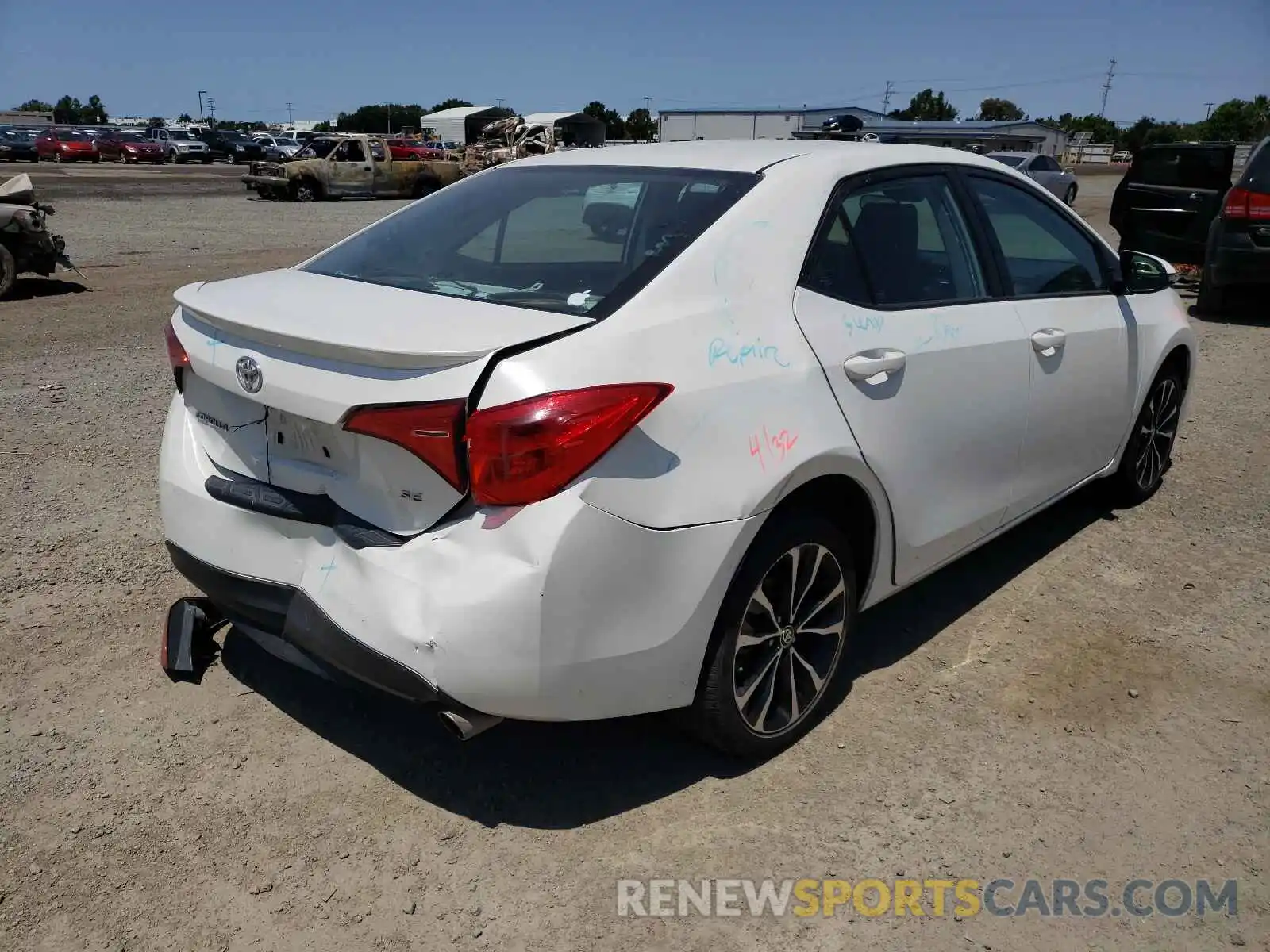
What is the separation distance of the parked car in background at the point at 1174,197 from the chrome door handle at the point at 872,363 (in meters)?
10.3

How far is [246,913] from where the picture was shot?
2416mm

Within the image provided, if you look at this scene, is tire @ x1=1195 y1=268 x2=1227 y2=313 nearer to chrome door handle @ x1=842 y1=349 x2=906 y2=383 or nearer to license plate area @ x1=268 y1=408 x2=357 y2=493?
chrome door handle @ x1=842 y1=349 x2=906 y2=383

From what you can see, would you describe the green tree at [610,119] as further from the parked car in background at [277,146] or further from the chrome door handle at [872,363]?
the chrome door handle at [872,363]

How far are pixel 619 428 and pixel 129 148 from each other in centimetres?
5433

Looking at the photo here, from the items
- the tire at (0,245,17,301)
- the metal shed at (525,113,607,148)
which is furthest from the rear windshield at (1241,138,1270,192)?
the metal shed at (525,113,607,148)

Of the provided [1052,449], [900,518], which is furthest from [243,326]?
[1052,449]

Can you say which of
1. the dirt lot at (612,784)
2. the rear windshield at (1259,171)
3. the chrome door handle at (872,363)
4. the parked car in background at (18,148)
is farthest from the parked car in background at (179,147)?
the chrome door handle at (872,363)

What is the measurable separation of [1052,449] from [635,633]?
88.6 inches

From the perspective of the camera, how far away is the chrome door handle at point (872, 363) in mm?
2914

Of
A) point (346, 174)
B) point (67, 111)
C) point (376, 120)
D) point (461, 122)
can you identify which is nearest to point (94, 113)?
point (67, 111)

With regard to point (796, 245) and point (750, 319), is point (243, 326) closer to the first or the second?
point (750, 319)

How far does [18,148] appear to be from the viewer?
147ft

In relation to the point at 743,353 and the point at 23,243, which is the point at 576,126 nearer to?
the point at 23,243

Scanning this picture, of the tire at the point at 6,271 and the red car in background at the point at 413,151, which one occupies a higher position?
the tire at the point at 6,271
